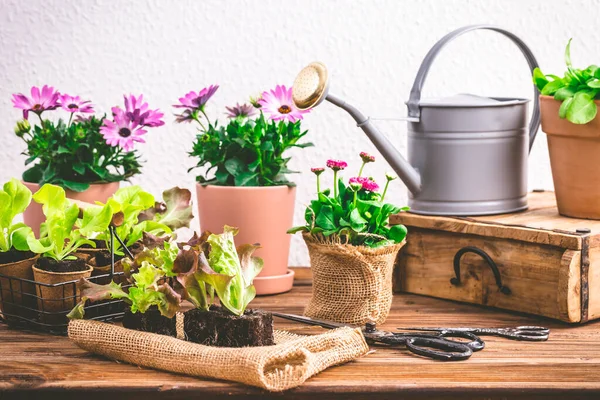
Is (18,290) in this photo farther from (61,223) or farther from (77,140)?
(77,140)

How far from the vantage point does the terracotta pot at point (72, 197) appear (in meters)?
1.24

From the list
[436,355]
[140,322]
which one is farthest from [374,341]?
[140,322]

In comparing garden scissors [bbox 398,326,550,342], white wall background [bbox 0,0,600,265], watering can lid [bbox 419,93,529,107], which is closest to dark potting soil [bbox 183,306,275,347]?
garden scissors [bbox 398,326,550,342]

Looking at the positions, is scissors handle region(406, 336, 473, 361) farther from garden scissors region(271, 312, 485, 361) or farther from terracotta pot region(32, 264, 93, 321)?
terracotta pot region(32, 264, 93, 321)

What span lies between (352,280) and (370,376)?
22 cm

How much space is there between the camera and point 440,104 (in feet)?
3.93

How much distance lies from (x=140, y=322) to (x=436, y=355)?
0.34m

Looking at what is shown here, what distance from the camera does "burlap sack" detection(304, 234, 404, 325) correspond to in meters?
1.06

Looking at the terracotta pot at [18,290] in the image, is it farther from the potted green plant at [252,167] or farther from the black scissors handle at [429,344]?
the black scissors handle at [429,344]

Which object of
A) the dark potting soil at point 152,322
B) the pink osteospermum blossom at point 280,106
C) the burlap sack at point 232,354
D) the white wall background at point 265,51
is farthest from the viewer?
the white wall background at point 265,51

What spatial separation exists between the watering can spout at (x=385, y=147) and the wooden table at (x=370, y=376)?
302 millimetres

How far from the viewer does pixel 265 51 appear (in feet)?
4.97

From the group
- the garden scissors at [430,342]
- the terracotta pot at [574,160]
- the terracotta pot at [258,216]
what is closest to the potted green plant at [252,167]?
the terracotta pot at [258,216]

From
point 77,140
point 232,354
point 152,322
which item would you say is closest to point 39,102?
point 77,140
